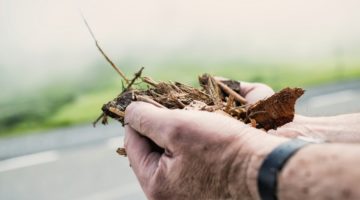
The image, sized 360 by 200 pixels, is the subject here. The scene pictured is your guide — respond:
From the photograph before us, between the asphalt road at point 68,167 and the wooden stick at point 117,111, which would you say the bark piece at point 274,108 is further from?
the asphalt road at point 68,167

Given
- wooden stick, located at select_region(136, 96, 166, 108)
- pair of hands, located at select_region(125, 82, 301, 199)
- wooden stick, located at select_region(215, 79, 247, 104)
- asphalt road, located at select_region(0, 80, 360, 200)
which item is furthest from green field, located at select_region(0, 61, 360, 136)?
pair of hands, located at select_region(125, 82, 301, 199)

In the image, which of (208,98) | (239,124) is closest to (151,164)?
(239,124)

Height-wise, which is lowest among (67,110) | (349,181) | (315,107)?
(315,107)

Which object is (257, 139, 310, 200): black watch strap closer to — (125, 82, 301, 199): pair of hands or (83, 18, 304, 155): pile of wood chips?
(125, 82, 301, 199): pair of hands

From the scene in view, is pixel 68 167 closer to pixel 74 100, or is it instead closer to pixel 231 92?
pixel 74 100

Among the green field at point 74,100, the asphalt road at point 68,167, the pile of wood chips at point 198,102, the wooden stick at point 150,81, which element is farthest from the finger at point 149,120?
the green field at point 74,100

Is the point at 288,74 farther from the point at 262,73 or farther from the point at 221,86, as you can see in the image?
the point at 221,86

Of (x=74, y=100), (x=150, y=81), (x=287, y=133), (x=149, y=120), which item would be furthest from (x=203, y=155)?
(x=74, y=100)
